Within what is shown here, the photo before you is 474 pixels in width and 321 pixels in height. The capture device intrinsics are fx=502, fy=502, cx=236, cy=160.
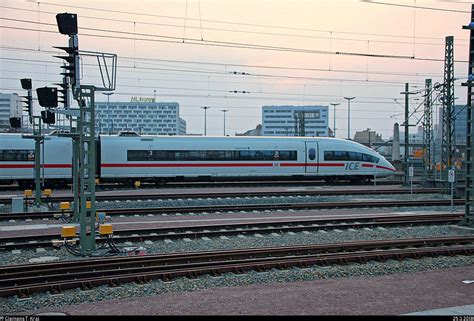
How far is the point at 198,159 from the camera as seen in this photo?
32062 millimetres

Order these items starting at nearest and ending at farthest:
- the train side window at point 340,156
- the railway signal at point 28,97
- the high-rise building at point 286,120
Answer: the railway signal at point 28,97 < the train side window at point 340,156 < the high-rise building at point 286,120

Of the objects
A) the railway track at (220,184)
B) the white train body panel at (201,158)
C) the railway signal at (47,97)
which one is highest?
the railway signal at (47,97)

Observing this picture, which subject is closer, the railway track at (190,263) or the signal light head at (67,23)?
the railway track at (190,263)

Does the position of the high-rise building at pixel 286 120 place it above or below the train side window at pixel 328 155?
above

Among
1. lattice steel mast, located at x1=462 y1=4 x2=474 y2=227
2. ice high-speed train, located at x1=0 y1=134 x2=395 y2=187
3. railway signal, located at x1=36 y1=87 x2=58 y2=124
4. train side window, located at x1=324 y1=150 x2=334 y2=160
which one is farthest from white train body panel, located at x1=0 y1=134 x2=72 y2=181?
lattice steel mast, located at x1=462 y1=4 x2=474 y2=227

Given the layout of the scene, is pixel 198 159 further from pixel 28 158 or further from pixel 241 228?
pixel 241 228

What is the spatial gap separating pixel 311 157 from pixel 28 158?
17808mm

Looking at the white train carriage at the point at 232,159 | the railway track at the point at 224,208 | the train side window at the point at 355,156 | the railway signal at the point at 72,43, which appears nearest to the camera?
the railway signal at the point at 72,43

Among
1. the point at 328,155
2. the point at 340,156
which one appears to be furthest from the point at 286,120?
the point at 328,155

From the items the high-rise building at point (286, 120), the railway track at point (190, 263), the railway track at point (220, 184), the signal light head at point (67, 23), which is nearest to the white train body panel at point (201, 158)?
the railway track at point (220, 184)

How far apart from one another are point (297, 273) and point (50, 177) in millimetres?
22602

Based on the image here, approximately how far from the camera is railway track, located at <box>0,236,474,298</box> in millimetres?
9328

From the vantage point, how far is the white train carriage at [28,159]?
2870 cm

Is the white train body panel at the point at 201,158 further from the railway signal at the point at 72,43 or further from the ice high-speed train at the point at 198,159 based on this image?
the railway signal at the point at 72,43
